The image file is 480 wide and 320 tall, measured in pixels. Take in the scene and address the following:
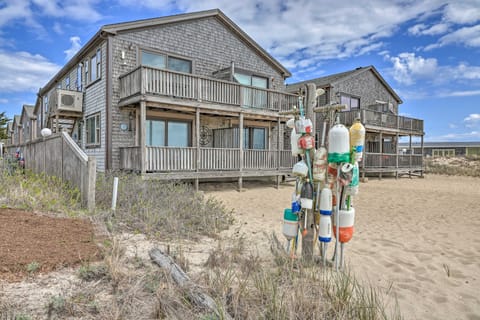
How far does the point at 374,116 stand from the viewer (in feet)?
64.3

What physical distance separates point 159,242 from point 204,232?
0.93 metres

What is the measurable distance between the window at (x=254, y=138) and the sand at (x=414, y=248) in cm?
636

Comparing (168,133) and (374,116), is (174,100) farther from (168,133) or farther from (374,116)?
(374,116)

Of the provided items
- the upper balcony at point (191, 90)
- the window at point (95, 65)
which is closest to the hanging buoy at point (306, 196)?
the upper balcony at point (191, 90)

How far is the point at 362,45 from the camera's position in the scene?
2200cm

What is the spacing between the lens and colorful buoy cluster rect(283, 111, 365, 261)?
364cm

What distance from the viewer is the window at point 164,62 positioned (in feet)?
41.4

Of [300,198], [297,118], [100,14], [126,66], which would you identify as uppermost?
[100,14]

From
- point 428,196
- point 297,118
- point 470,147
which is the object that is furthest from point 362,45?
point 470,147

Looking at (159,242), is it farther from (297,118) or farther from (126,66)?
(126,66)

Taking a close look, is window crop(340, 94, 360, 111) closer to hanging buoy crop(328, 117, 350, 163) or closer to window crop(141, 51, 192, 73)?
window crop(141, 51, 192, 73)

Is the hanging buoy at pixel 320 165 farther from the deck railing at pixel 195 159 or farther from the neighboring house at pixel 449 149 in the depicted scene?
the neighboring house at pixel 449 149

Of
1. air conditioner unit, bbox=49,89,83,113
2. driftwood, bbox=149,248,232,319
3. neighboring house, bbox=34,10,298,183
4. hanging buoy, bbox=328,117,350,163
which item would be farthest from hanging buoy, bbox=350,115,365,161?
air conditioner unit, bbox=49,89,83,113

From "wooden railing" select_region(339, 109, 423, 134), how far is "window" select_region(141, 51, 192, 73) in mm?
10213
